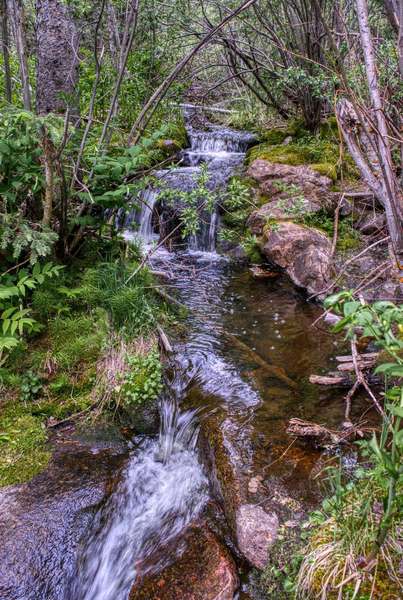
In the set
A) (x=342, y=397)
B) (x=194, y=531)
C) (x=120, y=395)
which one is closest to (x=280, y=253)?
(x=342, y=397)

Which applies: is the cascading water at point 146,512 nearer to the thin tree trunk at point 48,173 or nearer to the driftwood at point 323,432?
the driftwood at point 323,432

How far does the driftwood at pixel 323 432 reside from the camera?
286 cm

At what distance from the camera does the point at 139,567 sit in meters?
2.53

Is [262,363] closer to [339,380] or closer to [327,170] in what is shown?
[339,380]

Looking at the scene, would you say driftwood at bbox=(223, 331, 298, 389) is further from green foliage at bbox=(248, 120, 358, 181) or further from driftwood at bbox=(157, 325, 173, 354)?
green foliage at bbox=(248, 120, 358, 181)

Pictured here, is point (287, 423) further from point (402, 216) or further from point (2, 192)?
point (2, 192)

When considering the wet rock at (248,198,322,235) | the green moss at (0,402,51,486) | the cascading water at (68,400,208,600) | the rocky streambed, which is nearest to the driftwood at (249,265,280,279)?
the wet rock at (248,198,322,235)

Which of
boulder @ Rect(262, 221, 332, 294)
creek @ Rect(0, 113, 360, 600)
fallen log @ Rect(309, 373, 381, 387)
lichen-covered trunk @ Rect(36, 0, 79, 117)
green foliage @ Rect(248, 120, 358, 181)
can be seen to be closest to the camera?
creek @ Rect(0, 113, 360, 600)

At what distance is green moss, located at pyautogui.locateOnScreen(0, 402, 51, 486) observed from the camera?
2971 millimetres

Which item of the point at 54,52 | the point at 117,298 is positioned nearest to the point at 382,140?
the point at 117,298

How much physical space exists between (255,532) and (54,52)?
197 inches

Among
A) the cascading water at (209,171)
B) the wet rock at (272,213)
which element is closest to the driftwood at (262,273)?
the wet rock at (272,213)

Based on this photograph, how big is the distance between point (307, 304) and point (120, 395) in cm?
293

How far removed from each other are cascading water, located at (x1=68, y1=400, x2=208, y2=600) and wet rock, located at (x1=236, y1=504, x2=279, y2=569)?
41 cm
